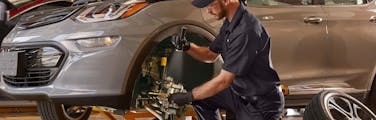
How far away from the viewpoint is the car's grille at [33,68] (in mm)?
2871

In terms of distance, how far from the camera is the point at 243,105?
244 cm

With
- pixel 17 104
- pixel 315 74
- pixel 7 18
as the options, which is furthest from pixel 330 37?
pixel 7 18

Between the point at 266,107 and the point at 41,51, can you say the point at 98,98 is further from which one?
the point at 266,107

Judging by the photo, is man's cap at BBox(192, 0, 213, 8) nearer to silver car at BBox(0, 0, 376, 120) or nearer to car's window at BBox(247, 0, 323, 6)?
silver car at BBox(0, 0, 376, 120)

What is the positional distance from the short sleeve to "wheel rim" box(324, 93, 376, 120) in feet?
1.64

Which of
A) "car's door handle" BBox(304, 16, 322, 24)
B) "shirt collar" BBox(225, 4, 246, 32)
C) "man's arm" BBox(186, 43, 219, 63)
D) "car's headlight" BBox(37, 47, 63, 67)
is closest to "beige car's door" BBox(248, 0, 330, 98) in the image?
"car's door handle" BBox(304, 16, 322, 24)

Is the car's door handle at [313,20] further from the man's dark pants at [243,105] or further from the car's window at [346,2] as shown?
the man's dark pants at [243,105]

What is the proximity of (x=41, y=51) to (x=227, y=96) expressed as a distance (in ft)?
3.65

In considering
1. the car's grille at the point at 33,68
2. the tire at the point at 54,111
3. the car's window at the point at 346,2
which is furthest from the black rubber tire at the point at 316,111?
the tire at the point at 54,111

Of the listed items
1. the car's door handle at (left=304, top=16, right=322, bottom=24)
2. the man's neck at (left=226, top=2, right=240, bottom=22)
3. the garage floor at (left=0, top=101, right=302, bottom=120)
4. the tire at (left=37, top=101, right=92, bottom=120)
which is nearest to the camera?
the man's neck at (left=226, top=2, right=240, bottom=22)

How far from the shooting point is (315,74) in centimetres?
352

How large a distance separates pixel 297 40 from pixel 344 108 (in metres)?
0.77

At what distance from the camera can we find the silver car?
2787 mm

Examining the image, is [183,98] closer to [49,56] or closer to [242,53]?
[242,53]
